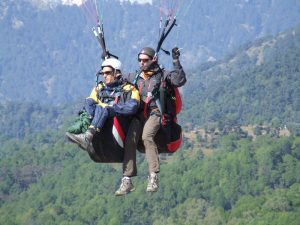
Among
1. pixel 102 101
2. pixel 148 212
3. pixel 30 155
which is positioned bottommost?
pixel 102 101

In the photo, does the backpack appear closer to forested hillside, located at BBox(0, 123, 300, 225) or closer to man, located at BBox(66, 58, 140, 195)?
man, located at BBox(66, 58, 140, 195)

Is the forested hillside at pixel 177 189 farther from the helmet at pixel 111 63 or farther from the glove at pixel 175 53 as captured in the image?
the glove at pixel 175 53

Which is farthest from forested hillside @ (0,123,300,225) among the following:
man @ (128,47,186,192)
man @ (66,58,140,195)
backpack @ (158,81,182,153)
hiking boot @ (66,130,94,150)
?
hiking boot @ (66,130,94,150)

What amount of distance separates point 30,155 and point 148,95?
176 meters

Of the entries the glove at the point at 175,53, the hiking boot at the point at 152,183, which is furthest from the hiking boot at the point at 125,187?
the glove at the point at 175,53

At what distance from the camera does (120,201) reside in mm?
146500

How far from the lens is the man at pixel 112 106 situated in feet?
46.9

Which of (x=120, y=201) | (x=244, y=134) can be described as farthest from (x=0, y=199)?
(x=244, y=134)

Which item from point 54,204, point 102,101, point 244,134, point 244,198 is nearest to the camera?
point 102,101

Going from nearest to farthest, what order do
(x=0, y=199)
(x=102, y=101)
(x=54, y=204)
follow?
(x=102, y=101) < (x=54, y=204) < (x=0, y=199)

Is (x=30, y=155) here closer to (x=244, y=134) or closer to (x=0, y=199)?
(x=0, y=199)

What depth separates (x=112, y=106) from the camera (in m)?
14.3

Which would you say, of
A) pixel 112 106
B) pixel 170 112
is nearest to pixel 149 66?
pixel 170 112

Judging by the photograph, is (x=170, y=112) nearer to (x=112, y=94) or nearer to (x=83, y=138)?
(x=112, y=94)
